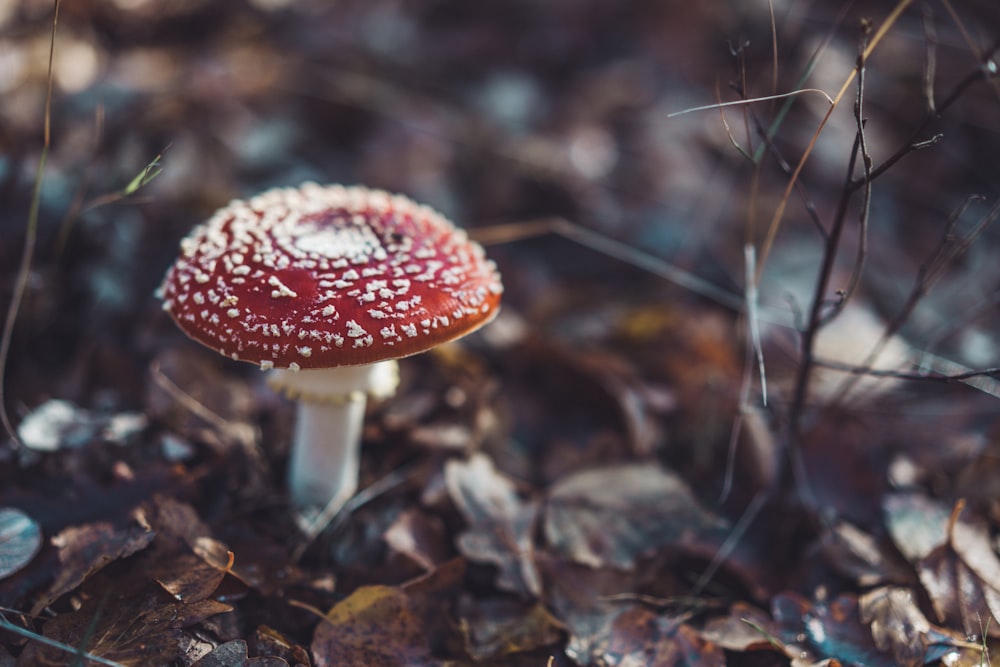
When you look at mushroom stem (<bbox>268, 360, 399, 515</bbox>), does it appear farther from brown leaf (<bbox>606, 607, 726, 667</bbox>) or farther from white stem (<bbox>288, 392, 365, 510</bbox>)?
brown leaf (<bbox>606, 607, 726, 667</bbox>)

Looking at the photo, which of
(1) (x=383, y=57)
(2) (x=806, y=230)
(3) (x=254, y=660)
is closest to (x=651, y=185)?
(2) (x=806, y=230)

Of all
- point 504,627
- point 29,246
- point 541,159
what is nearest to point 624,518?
point 504,627

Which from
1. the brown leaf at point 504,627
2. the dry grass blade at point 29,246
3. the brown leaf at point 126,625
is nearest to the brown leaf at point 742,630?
the brown leaf at point 504,627

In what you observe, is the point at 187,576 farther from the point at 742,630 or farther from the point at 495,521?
the point at 742,630

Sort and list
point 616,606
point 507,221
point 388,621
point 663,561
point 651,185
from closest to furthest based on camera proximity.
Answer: point 388,621, point 616,606, point 663,561, point 507,221, point 651,185

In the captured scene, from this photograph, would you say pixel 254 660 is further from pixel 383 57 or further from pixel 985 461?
pixel 383 57

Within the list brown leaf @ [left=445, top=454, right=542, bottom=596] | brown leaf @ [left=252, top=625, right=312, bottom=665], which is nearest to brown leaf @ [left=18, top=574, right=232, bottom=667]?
brown leaf @ [left=252, top=625, right=312, bottom=665]

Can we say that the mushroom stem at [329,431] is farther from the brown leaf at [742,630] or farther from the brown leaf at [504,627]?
the brown leaf at [742,630]
